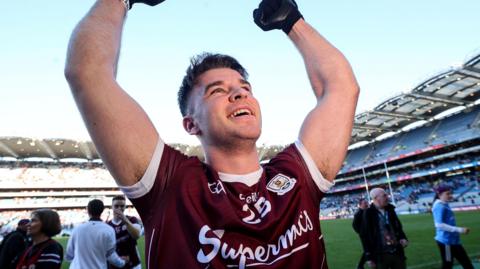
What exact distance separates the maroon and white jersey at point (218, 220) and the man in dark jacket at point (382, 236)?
16.7 feet

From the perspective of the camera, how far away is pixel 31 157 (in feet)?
169

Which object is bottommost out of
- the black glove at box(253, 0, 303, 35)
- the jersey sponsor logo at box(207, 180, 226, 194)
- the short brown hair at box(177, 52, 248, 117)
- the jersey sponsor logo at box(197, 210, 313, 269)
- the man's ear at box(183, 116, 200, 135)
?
the jersey sponsor logo at box(197, 210, 313, 269)

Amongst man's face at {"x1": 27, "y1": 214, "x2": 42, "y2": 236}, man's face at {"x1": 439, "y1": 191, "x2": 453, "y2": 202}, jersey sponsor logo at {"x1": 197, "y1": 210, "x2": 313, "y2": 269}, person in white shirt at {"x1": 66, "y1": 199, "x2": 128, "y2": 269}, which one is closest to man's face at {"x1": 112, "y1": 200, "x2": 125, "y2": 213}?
person in white shirt at {"x1": 66, "y1": 199, "x2": 128, "y2": 269}

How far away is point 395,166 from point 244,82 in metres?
52.9

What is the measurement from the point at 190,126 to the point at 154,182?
0.55 metres

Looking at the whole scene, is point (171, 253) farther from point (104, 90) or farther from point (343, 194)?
point (343, 194)

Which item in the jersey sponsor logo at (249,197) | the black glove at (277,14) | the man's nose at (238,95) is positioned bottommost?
the jersey sponsor logo at (249,197)

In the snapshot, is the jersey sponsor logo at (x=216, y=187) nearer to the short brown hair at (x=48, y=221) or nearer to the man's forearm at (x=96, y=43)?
the man's forearm at (x=96, y=43)

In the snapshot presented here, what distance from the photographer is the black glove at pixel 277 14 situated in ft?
6.07

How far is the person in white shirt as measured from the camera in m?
4.53

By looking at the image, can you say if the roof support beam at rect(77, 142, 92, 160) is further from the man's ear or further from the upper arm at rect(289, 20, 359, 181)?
the upper arm at rect(289, 20, 359, 181)

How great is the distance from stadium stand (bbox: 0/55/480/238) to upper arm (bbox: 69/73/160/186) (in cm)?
3620

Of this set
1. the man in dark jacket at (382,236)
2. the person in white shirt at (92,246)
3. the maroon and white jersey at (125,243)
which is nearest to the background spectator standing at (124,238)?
the maroon and white jersey at (125,243)

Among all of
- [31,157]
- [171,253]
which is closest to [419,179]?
[171,253]
